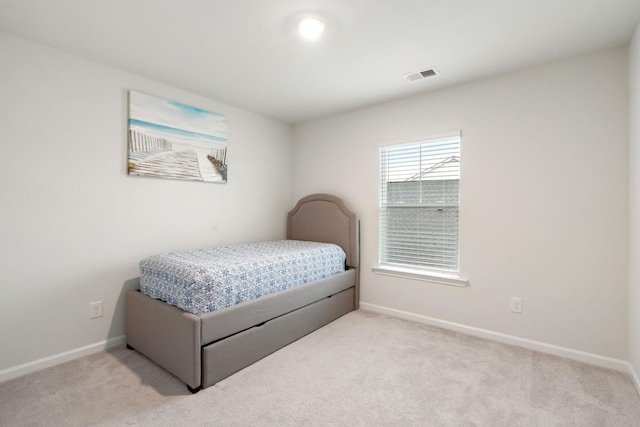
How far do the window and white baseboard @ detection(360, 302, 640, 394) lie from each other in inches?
19.0

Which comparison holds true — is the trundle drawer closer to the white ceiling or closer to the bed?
the bed

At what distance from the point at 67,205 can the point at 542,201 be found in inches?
146

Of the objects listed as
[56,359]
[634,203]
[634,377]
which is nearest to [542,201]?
[634,203]

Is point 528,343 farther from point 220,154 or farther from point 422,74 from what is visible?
point 220,154

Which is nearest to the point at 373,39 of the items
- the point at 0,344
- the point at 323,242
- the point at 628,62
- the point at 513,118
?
the point at 513,118

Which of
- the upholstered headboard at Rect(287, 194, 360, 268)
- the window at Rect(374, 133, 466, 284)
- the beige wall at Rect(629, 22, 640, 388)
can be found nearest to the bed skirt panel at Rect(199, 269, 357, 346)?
the upholstered headboard at Rect(287, 194, 360, 268)

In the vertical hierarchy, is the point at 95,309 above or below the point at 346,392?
above

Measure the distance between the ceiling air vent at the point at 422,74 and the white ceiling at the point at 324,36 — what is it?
0.25ft

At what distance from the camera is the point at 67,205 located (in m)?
2.35

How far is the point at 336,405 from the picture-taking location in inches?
71.6

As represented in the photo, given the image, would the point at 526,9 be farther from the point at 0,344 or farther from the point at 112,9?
the point at 0,344

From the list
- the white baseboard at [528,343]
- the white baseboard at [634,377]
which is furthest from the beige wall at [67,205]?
the white baseboard at [634,377]

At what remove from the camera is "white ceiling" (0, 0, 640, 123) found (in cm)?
181

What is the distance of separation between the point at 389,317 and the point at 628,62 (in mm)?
2834
